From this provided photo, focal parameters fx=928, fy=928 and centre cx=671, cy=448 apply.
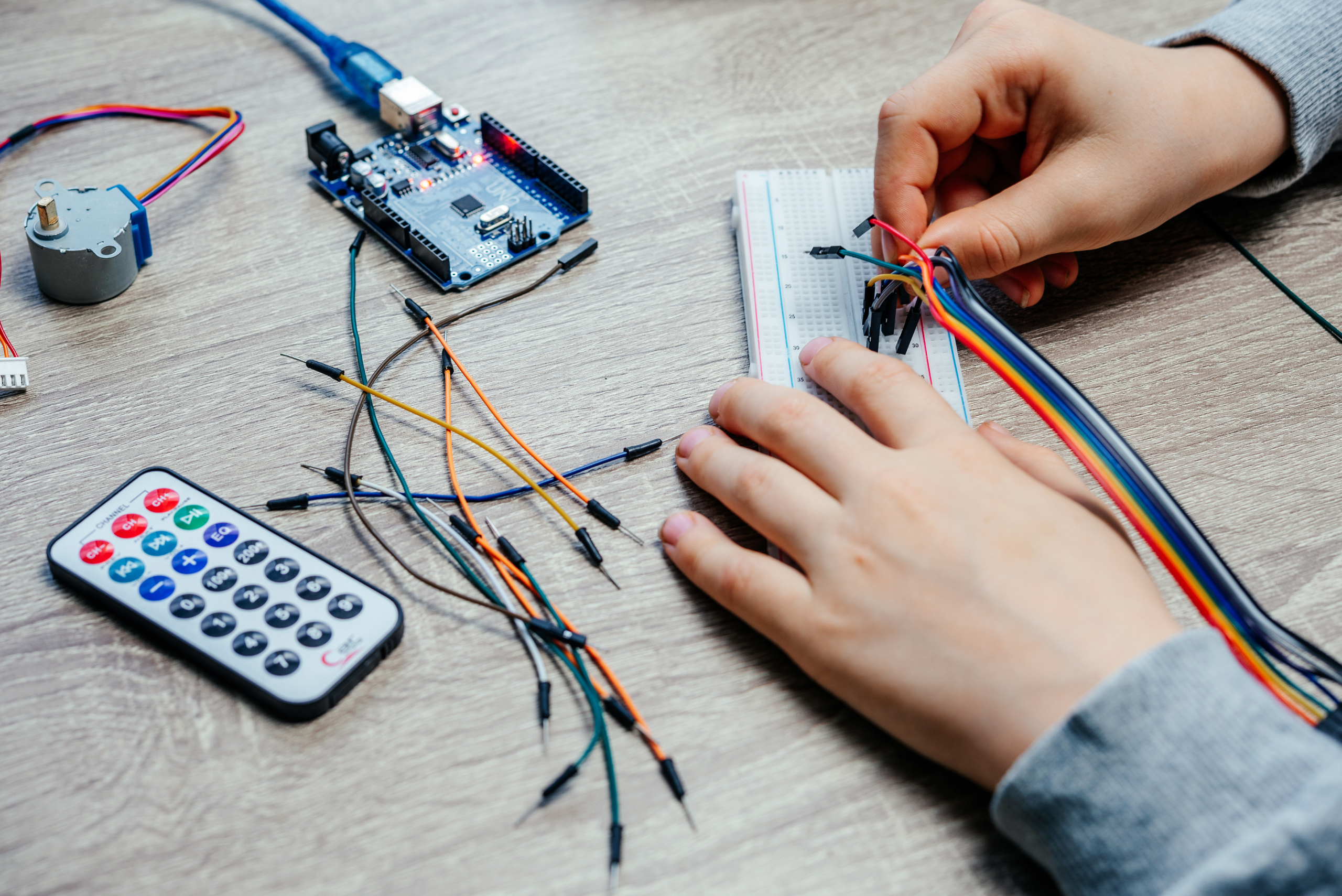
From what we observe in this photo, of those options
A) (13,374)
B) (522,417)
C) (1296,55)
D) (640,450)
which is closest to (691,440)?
(640,450)

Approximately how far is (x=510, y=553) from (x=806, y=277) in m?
0.39

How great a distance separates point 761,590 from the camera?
2.13ft

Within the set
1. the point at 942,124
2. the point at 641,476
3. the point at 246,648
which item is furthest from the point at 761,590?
the point at 942,124

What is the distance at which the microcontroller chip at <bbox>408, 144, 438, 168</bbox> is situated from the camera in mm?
946

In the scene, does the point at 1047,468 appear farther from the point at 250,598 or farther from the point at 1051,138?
the point at 250,598

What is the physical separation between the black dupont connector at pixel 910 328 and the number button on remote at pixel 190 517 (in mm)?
586

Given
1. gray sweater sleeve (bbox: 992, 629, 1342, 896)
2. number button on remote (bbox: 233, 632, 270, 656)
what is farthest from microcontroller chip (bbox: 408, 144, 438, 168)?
gray sweater sleeve (bbox: 992, 629, 1342, 896)

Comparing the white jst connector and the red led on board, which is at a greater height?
the white jst connector

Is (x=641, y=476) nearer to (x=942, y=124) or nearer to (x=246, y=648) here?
(x=246, y=648)

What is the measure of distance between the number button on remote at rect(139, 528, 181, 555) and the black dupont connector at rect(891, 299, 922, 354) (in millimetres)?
609

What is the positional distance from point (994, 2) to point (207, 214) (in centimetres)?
80

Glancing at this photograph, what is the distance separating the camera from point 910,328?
0.82 metres

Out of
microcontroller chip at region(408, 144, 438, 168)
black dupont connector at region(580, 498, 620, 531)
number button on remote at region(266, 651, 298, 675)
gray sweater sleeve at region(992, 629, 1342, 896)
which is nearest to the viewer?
gray sweater sleeve at region(992, 629, 1342, 896)

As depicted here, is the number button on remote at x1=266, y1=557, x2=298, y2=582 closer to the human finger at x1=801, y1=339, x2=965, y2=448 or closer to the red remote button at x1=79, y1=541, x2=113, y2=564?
the red remote button at x1=79, y1=541, x2=113, y2=564
